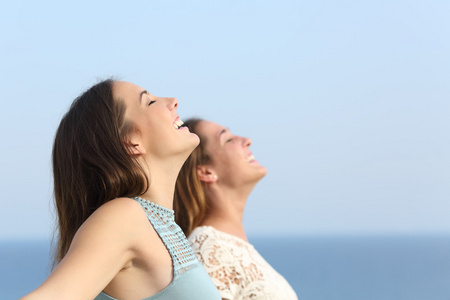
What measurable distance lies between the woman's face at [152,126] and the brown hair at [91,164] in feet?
0.07

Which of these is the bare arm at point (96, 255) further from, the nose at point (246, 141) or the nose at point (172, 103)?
the nose at point (246, 141)

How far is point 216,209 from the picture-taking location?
9.04 feet

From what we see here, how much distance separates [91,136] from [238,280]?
1.09 meters

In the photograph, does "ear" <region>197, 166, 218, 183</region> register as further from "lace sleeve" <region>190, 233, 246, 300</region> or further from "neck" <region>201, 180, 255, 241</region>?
"lace sleeve" <region>190, 233, 246, 300</region>

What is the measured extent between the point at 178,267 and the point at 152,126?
0.36 meters

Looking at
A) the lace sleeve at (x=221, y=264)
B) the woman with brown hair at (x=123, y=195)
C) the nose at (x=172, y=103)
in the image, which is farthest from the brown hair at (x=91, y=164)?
the lace sleeve at (x=221, y=264)

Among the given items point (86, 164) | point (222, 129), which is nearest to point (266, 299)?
point (222, 129)

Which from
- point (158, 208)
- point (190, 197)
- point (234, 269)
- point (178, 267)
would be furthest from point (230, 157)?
point (178, 267)

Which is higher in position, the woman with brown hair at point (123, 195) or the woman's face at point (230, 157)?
the woman with brown hair at point (123, 195)

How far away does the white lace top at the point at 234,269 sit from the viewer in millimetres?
2379

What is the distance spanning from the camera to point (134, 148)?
5.12 ft

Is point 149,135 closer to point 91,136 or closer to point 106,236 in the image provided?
point 91,136

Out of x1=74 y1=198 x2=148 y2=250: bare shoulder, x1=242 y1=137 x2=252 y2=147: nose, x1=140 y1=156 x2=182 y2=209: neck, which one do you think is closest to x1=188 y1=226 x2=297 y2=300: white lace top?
x1=242 y1=137 x2=252 y2=147: nose

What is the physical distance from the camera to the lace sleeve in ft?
7.74
